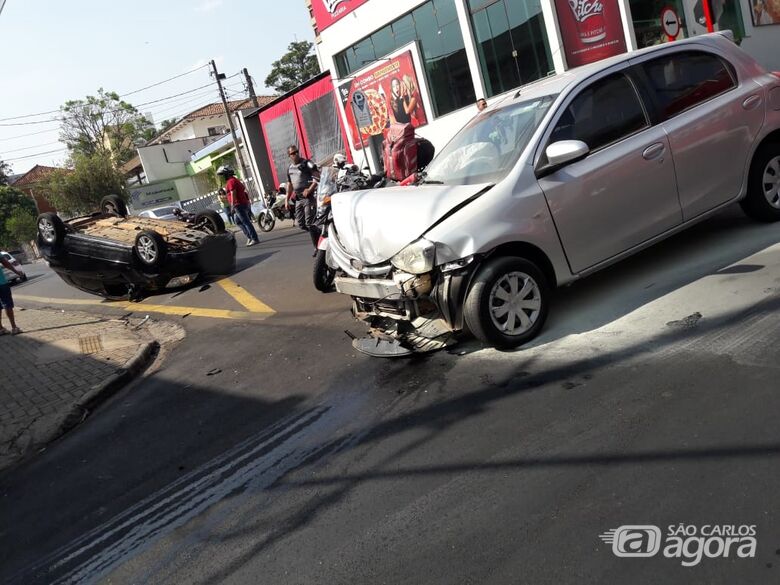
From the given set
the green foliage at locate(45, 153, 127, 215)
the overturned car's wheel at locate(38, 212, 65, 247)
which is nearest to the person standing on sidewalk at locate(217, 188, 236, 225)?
the overturned car's wheel at locate(38, 212, 65, 247)

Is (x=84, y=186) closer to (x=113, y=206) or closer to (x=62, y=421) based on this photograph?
(x=113, y=206)

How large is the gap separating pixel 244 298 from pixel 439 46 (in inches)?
538

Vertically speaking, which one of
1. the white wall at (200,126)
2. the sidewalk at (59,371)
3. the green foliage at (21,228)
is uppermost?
the white wall at (200,126)

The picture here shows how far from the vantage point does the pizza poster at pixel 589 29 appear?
1692 centimetres

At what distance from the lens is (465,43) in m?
19.4

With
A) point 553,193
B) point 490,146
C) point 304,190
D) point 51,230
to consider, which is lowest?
point 553,193

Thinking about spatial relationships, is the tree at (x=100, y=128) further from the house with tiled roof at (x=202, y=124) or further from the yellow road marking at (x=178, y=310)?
the yellow road marking at (x=178, y=310)

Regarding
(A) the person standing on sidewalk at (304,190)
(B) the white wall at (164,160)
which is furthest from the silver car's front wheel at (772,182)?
(B) the white wall at (164,160)

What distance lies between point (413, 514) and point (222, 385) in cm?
333

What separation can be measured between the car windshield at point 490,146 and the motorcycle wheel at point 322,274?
251cm

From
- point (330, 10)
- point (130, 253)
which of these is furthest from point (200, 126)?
point (130, 253)

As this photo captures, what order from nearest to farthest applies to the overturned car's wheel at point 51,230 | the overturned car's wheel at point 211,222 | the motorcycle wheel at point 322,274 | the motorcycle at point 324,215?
the motorcycle at point 324,215 → the motorcycle wheel at point 322,274 → the overturned car's wheel at point 51,230 → the overturned car's wheel at point 211,222

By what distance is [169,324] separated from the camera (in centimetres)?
934

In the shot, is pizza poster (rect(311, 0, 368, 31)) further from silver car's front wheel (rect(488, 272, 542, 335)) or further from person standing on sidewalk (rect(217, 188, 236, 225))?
silver car's front wheel (rect(488, 272, 542, 335))
